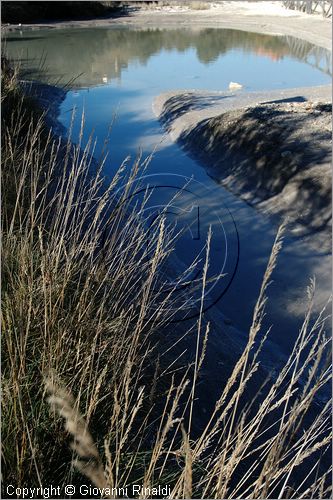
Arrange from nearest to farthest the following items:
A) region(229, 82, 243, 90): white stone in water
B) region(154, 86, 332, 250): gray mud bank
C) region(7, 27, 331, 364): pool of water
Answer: region(7, 27, 331, 364): pool of water, region(154, 86, 332, 250): gray mud bank, region(229, 82, 243, 90): white stone in water

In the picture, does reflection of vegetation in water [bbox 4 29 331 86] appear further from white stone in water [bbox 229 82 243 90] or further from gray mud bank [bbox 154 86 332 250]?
gray mud bank [bbox 154 86 332 250]

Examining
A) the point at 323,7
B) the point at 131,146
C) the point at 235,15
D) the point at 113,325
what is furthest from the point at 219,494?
the point at 235,15

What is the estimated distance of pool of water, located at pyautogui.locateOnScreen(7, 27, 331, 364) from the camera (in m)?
4.04

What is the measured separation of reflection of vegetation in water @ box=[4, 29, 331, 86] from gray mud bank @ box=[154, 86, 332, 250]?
16.8 ft

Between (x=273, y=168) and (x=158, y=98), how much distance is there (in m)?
4.73

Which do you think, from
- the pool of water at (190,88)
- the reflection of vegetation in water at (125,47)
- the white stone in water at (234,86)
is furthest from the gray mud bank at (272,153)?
the reflection of vegetation in water at (125,47)

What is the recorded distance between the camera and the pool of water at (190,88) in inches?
159

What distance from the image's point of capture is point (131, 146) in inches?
283

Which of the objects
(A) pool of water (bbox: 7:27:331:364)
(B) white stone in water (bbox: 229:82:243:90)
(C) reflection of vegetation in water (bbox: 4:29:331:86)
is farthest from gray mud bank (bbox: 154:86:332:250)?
(C) reflection of vegetation in water (bbox: 4:29:331:86)

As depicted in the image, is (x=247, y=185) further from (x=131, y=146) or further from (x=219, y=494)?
(x=219, y=494)

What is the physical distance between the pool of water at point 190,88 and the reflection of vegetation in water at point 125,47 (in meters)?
0.03

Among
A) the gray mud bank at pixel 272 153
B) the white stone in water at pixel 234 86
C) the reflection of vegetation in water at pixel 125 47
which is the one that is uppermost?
the reflection of vegetation in water at pixel 125 47

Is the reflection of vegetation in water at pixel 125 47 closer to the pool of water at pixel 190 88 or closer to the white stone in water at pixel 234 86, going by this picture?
the pool of water at pixel 190 88

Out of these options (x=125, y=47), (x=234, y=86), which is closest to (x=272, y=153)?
(x=234, y=86)
